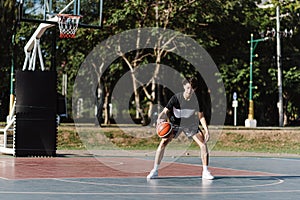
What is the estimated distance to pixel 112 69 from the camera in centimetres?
4153

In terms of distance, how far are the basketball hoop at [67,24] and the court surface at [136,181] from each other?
4.24 meters

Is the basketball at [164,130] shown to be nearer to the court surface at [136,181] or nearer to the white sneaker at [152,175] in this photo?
the white sneaker at [152,175]

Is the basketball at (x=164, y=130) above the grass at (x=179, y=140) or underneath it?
above

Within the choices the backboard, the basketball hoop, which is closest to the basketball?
the backboard

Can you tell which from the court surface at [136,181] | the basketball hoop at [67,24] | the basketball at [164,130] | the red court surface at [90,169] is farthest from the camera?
the basketball hoop at [67,24]

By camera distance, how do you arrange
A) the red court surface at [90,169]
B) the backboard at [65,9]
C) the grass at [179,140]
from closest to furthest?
1. the red court surface at [90,169]
2. the backboard at [65,9]
3. the grass at [179,140]

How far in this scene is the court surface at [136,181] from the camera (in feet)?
35.9

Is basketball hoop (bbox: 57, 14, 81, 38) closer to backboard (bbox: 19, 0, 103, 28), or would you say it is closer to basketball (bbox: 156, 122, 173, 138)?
backboard (bbox: 19, 0, 103, 28)

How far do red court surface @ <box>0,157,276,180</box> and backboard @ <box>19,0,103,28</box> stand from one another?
466 cm

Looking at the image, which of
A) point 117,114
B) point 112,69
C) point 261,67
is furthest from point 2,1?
point 117,114

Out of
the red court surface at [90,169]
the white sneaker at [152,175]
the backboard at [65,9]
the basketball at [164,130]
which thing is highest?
the backboard at [65,9]

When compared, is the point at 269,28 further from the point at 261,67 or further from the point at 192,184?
the point at 192,184

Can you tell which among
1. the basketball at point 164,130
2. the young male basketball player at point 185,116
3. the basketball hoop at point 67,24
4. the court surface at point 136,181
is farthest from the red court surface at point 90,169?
the basketball hoop at point 67,24

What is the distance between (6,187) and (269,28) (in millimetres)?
38743
